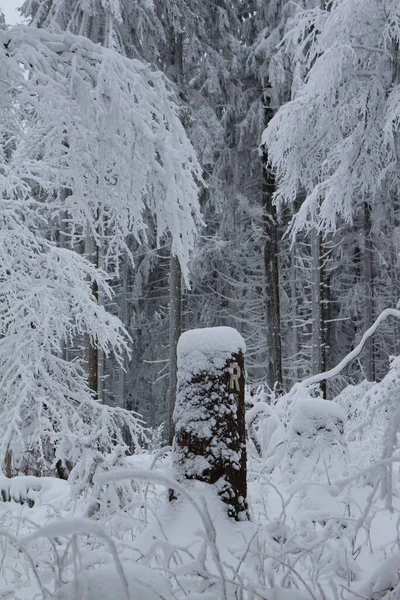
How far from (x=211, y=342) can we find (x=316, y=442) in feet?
6.57

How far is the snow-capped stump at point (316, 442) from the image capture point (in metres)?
4.51

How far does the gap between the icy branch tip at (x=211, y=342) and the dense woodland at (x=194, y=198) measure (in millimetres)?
623

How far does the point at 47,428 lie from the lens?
24.3ft

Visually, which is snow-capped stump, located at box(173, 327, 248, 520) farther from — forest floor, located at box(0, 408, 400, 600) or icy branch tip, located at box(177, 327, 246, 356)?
forest floor, located at box(0, 408, 400, 600)

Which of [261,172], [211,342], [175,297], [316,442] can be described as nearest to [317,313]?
[175,297]

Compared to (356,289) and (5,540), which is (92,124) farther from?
(356,289)

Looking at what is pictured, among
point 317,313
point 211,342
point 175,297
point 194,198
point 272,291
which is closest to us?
point 211,342

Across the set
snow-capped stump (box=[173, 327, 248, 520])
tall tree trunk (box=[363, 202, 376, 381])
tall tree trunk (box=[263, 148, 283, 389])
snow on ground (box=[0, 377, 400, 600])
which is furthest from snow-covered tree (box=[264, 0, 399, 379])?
tall tree trunk (box=[363, 202, 376, 381])

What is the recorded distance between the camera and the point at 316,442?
15.2 ft

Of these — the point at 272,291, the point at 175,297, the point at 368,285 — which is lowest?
the point at 175,297

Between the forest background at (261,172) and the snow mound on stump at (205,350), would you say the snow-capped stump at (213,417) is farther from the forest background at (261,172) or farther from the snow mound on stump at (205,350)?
the forest background at (261,172)

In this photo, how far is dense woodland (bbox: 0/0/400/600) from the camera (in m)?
3.26

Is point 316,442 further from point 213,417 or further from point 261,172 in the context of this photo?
point 261,172

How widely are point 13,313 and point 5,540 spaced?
445 cm
